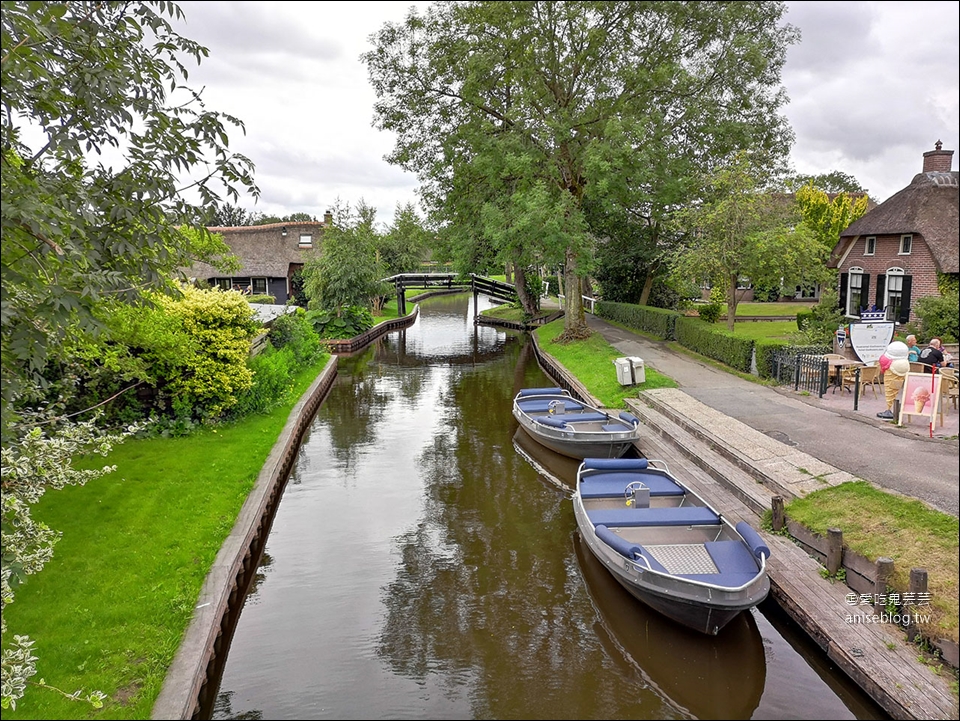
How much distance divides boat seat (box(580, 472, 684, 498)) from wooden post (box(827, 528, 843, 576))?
2899 millimetres

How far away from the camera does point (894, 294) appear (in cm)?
2694

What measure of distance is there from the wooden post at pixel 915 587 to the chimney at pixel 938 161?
26.9 m

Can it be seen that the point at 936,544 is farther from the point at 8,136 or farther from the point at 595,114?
the point at 595,114

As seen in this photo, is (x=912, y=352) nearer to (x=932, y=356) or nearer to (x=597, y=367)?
(x=932, y=356)

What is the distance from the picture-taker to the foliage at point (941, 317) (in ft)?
70.9

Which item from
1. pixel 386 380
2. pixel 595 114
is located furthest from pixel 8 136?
pixel 595 114

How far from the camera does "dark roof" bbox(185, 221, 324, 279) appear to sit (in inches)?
1806

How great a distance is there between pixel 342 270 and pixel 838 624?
30.6 meters

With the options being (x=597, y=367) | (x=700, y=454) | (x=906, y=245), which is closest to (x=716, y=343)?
(x=597, y=367)

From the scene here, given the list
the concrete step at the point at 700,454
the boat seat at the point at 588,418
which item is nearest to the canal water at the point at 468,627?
the boat seat at the point at 588,418

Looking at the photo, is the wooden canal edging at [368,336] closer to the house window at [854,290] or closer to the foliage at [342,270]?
the foliage at [342,270]

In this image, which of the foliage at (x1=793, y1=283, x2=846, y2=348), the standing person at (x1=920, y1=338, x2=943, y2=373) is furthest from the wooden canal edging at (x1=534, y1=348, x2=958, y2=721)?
the foliage at (x1=793, y1=283, x2=846, y2=348)

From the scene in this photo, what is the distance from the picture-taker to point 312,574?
1091cm

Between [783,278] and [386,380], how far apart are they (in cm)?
1539
